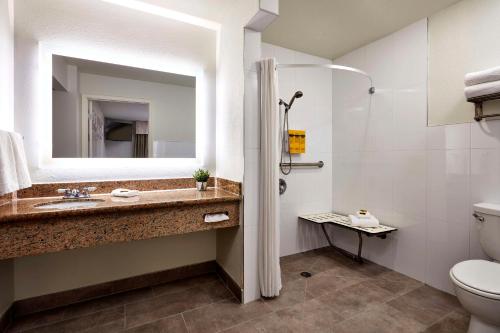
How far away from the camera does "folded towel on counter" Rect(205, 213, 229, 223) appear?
1887mm

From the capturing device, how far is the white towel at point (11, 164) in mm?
1328

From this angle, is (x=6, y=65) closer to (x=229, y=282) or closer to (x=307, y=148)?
(x=229, y=282)

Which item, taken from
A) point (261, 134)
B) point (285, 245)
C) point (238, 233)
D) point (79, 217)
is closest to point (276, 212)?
point (238, 233)

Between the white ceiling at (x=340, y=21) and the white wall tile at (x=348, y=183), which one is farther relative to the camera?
the white wall tile at (x=348, y=183)

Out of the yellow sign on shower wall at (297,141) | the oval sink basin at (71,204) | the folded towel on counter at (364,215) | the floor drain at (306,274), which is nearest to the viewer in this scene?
the oval sink basin at (71,204)

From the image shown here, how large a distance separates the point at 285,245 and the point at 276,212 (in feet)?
3.68

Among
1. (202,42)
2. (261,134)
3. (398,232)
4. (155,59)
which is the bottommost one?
(398,232)

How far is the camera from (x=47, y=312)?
6.04 ft

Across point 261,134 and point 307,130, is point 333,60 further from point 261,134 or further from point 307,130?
point 261,134

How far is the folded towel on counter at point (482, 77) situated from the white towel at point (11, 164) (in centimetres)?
301

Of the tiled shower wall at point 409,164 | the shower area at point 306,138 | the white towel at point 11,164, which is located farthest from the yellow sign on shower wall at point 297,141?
the white towel at point 11,164

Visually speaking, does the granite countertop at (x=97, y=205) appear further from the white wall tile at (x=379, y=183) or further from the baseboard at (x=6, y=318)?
the white wall tile at (x=379, y=183)

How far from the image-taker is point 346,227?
256cm

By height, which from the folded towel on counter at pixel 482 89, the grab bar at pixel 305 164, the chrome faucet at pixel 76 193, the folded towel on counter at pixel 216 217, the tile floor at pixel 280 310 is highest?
the folded towel on counter at pixel 482 89
